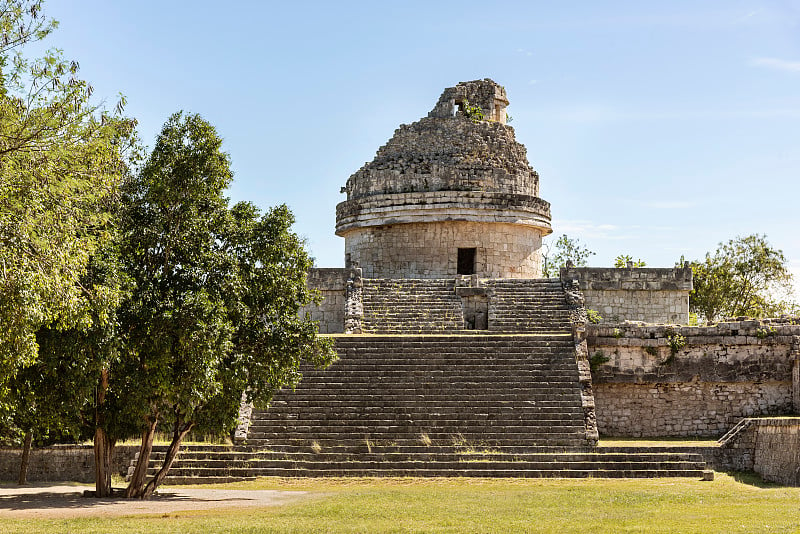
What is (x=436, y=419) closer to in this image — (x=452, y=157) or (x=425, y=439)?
(x=425, y=439)

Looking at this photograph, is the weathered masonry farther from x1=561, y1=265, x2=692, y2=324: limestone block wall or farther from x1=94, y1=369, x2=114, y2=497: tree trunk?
x1=94, y1=369, x2=114, y2=497: tree trunk

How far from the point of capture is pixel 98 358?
1394 centimetres

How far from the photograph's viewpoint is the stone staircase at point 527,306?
24547mm

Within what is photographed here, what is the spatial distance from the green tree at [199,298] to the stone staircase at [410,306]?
826cm

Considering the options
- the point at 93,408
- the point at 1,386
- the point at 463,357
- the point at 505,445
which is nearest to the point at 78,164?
the point at 1,386

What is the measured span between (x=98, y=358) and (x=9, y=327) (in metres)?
2.44

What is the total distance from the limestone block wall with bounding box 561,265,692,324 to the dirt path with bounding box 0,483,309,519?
1255cm

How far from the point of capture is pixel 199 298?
47.5ft

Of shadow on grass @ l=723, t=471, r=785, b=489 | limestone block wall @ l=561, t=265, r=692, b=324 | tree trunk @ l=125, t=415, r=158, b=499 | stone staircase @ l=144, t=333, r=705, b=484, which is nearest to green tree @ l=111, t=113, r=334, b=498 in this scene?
tree trunk @ l=125, t=415, r=158, b=499

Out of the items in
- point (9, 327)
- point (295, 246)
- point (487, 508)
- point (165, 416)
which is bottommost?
point (487, 508)

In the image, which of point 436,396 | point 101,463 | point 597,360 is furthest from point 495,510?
point 597,360

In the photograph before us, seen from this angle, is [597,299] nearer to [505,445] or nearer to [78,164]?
[505,445]

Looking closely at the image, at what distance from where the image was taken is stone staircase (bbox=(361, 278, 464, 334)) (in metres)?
24.6

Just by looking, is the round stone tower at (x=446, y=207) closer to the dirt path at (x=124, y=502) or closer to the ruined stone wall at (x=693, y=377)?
the ruined stone wall at (x=693, y=377)
